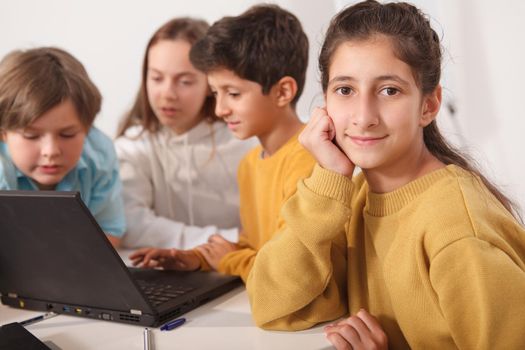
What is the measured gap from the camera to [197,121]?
6.06 ft

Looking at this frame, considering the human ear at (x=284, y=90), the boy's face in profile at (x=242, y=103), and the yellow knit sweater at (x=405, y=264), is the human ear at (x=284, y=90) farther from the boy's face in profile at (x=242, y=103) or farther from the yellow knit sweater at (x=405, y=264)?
the yellow knit sweater at (x=405, y=264)

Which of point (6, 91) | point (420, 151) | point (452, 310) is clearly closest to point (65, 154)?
point (6, 91)

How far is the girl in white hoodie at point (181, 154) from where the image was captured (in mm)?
1785

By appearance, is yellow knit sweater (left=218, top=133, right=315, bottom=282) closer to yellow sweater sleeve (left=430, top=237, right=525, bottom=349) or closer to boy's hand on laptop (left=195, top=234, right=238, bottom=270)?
boy's hand on laptop (left=195, top=234, right=238, bottom=270)

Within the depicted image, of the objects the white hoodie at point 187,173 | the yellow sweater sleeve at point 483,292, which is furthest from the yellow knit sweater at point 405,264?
the white hoodie at point 187,173

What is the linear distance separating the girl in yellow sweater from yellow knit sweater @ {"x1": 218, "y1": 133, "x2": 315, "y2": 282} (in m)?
0.24

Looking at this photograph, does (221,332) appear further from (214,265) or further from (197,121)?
(197,121)

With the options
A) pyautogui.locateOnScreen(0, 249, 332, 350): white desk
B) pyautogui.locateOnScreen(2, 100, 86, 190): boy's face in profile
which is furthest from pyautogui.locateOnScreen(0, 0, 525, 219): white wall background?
pyautogui.locateOnScreen(0, 249, 332, 350): white desk

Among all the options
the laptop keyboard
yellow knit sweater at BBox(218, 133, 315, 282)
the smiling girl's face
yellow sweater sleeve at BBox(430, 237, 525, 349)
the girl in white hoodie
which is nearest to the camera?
yellow sweater sleeve at BBox(430, 237, 525, 349)

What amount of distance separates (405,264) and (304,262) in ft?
0.49

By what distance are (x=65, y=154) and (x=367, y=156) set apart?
2.43ft

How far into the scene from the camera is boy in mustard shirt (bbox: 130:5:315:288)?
4.51 ft

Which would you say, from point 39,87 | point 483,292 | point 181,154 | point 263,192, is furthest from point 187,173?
point 483,292

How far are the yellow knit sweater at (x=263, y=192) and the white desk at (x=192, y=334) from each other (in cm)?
19
